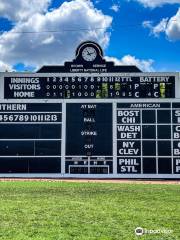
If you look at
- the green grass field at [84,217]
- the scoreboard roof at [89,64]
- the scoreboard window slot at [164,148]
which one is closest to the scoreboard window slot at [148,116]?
the scoreboard window slot at [164,148]

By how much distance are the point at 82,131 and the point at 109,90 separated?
12.1 feet

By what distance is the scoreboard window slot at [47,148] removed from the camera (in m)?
34.9

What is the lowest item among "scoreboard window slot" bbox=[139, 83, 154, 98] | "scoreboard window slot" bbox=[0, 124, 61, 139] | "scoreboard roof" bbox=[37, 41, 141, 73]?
"scoreboard window slot" bbox=[0, 124, 61, 139]

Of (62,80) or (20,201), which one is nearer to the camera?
(20,201)

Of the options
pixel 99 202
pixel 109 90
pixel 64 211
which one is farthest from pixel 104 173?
pixel 64 211

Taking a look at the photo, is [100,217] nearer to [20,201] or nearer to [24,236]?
[24,236]

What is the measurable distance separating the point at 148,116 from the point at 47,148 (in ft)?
25.5

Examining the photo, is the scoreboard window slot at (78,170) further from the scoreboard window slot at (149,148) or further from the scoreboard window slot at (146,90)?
the scoreboard window slot at (146,90)

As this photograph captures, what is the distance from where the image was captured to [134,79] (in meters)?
34.8

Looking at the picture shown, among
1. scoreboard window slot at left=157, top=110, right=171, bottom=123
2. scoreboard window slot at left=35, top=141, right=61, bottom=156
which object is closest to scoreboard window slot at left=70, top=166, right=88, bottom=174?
scoreboard window slot at left=35, top=141, right=61, bottom=156

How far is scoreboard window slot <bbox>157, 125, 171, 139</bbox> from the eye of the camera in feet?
113

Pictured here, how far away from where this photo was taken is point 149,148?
34.4 metres

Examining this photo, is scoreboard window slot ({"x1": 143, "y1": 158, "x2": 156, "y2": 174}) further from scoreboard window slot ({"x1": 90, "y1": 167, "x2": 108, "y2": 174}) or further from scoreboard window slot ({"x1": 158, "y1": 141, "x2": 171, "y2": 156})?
scoreboard window slot ({"x1": 90, "y1": 167, "x2": 108, "y2": 174})

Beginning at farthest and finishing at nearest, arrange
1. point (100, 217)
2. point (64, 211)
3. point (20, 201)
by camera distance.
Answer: point (20, 201) → point (64, 211) → point (100, 217)
